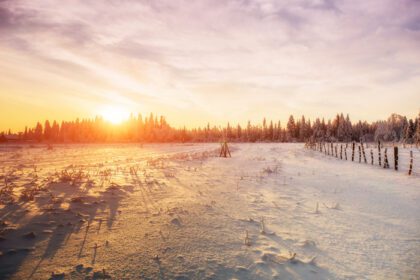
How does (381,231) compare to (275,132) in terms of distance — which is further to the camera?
(275,132)

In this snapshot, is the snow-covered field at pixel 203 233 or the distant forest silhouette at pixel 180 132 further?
the distant forest silhouette at pixel 180 132

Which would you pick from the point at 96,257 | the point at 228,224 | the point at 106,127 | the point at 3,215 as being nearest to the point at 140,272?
the point at 96,257

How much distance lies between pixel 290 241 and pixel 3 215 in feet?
21.9

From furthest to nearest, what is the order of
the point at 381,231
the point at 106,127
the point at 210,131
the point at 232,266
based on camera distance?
the point at 210,131 < the point at 106,127 < the point at 381,231 < the point at 232,266

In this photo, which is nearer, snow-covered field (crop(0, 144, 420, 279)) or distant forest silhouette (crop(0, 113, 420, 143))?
snow-covered field (crop(0, 144, 420, 279))

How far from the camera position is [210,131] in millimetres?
150000

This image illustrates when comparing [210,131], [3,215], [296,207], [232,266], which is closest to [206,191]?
[296,207]

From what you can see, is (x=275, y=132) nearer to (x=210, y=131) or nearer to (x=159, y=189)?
(x=210, y=131)

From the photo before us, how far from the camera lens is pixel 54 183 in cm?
977

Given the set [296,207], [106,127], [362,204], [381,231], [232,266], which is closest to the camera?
[232,266]

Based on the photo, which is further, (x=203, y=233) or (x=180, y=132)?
(x=180, y=132)

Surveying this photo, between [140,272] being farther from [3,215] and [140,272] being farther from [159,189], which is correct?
[159,189]

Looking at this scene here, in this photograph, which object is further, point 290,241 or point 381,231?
point 381,231

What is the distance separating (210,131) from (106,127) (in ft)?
195
